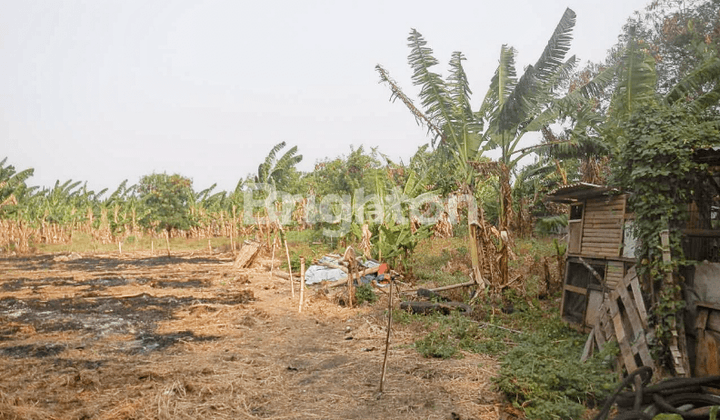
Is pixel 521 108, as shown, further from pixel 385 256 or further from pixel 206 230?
pixel 206 230

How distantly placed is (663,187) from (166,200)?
27246 millimetres

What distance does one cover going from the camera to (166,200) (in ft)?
91.7

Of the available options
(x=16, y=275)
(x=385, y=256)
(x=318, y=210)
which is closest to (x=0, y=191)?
(x=16, y=275)

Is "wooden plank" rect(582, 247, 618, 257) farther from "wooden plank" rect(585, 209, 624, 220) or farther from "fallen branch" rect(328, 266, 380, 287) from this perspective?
"fallen branch" rect(328, 266, 380, 287)

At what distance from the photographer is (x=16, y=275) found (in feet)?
52.7

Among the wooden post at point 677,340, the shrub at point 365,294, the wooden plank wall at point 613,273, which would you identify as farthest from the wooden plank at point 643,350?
the shrub at point 365,294

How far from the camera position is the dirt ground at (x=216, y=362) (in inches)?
193

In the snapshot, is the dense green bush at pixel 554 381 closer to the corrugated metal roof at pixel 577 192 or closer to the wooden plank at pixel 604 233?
the wooden plank at pixel 604 233

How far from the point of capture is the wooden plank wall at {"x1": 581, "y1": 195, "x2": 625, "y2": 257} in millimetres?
6965

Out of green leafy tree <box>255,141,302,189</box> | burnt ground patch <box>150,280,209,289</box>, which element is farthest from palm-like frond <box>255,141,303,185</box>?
burnt ground patch <box>150,280,209,289</box>

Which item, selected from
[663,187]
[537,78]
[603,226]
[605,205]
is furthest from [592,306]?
[537,78]

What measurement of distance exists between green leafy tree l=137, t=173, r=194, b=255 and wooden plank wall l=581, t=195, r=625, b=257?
967 inches

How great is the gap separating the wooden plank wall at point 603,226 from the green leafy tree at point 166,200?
24566mm

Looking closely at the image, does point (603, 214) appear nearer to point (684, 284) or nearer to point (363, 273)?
point (684, 284)
